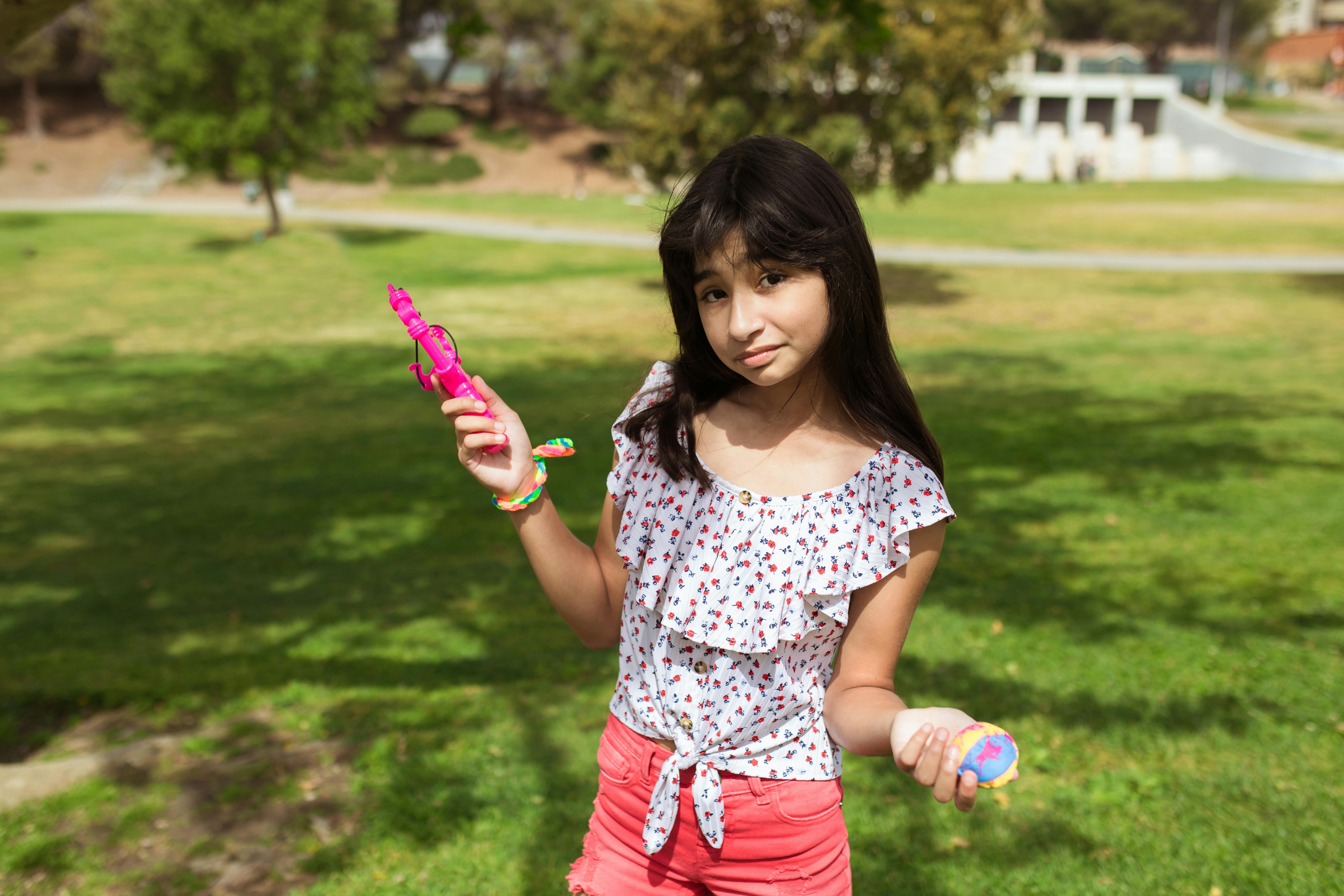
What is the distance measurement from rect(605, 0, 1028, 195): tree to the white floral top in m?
15.2

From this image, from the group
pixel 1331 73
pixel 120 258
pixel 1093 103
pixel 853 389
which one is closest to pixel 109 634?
pixel 853 389

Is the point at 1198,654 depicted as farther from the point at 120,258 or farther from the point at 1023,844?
the point at 120,258

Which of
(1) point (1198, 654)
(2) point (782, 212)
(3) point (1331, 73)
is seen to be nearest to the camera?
(2) point (782, 212)

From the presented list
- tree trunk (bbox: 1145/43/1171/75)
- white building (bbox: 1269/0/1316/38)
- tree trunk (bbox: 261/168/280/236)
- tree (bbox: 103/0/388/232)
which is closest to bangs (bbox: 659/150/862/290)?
tree (bbox: 103/0/388/232)

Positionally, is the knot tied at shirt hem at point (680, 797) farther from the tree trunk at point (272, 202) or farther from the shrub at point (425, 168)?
the shrub at point (425, 168)

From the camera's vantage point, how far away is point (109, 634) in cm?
545

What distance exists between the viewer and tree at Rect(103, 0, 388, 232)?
2380cm

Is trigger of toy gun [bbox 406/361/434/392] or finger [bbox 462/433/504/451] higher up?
trigger of toy gun [bbox 406/361/434/392]

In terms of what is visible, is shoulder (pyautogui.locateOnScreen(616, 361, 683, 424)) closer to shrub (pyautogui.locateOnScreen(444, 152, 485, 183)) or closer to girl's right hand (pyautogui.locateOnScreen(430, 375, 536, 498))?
girl's right hand (pyautogui.locateOnScreen(430, 375, 536, 498))

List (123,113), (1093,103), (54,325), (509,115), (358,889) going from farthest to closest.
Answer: (1093,103)
(509,115)
(123,113)
(54,325)
(358,889)

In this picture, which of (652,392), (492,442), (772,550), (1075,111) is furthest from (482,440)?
(1075,111)

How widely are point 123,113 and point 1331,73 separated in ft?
236

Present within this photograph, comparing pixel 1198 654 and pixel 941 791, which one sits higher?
pixel 941 791

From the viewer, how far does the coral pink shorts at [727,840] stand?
1.81 metres
